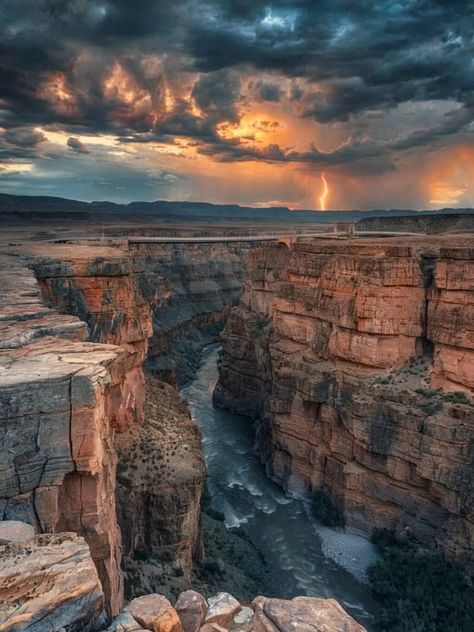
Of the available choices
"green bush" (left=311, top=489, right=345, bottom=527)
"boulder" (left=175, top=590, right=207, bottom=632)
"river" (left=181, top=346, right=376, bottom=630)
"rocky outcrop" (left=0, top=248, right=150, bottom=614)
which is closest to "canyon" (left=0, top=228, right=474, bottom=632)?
"rocky outcrop" (left=0, top=248, right=150, bottom=614)

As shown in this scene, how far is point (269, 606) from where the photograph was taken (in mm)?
9008

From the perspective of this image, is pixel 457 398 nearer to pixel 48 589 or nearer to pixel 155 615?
pixel 155 615

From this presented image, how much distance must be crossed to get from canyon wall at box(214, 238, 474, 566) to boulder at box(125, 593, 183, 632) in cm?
2020

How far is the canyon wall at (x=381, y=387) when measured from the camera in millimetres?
25703

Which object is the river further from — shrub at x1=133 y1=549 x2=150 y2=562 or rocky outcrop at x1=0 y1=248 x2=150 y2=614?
rocky outcrop at x1=0 y1=248 x2=150 y2=614

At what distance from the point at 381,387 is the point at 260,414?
55.3ft

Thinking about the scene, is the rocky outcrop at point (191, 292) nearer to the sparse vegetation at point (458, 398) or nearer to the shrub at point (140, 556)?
the sparse vegetation at point (458, 398)

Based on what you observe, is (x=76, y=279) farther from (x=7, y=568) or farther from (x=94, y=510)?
(x=7, y=568)

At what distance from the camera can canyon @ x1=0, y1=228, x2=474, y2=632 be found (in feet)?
31.7

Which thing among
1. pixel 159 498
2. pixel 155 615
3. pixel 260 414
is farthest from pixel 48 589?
pixel 260 414

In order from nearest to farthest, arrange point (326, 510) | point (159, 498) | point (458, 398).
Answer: point (159, 498), point (458, 398), point (326, 510)

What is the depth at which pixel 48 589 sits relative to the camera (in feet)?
24.4

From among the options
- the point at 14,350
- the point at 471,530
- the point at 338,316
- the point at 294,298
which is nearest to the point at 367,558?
the point at 471,530

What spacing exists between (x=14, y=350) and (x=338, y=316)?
2280cm
